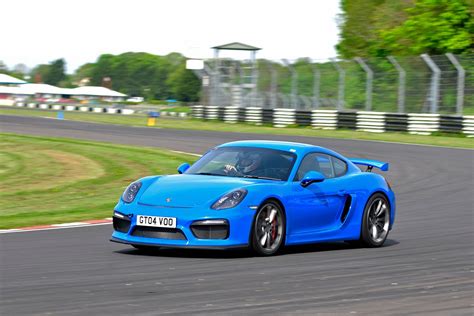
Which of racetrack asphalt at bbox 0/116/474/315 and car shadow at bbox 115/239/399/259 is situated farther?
car shadow at bbox 115/239/399/259

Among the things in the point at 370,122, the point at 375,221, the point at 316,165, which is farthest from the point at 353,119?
the point at 316,165

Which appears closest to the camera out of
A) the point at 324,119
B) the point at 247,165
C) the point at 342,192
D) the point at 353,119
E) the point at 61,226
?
the point at 247,165

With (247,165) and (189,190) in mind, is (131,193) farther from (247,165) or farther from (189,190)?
(247,165)

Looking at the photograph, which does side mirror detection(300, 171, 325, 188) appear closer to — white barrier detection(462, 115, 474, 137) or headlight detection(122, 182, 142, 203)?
headlight detection(122, 182, 142, 203)

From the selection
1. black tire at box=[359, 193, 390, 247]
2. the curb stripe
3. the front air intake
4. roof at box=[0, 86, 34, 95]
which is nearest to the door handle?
black tire at box=[359, 193, 390, 247]

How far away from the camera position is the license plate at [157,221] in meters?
8.66

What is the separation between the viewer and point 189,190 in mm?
8938

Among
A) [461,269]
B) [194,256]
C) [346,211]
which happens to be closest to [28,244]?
[194,256]

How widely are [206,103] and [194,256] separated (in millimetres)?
→ 37035

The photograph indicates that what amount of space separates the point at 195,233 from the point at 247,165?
4.18ft

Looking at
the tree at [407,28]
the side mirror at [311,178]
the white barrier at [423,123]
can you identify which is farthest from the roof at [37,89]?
the side mirror at [311,178]

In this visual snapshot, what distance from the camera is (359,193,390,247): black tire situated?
1034 centimetres

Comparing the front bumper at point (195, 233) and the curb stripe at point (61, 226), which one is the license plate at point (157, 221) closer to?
the front bumper at point (195, 233)

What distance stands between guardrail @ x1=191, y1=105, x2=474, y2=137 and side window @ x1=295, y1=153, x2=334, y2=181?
21311 millimetres
